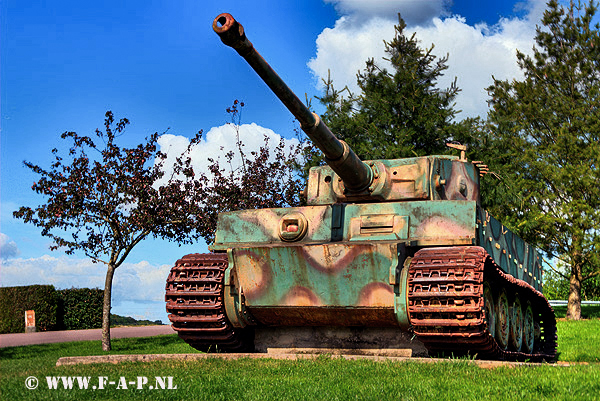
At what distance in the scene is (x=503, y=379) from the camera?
22.5 feet

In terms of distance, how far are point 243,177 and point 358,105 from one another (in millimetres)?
7067

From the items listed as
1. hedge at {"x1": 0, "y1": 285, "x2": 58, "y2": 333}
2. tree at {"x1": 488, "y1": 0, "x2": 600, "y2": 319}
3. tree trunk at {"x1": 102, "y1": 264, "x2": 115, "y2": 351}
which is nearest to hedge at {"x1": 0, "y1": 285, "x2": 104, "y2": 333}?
hedge at {"x1": 0, "y1": 285, "x2": 58, "y2": 333}

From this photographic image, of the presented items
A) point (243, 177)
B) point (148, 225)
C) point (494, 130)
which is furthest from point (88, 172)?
point (494, 130)

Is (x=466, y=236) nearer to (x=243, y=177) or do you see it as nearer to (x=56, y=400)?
(x=56, y=400)

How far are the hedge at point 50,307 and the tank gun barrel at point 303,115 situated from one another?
19.3 metres

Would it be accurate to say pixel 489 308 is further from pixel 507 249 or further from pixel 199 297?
pixel 199 297

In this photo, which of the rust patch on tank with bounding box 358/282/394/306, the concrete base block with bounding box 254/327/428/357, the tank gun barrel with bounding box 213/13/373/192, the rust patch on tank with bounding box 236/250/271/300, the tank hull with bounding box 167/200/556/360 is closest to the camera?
the tank gun barrel with bounding box 213/13/373/192

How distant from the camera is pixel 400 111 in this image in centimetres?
2347

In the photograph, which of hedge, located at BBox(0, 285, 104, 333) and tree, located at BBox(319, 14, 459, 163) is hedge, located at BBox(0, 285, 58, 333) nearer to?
hedge, located at BBox(0, 285, 104, 333)

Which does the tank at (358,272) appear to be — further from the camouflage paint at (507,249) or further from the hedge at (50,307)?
the hedge at (50,307)

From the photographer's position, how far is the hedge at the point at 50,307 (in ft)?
85.1

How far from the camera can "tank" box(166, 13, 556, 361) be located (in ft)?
27.6

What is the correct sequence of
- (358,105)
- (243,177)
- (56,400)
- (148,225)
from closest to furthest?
(56,400)
(148,225)
(243,177)
(358,105)

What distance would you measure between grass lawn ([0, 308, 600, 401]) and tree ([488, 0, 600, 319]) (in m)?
16.3
